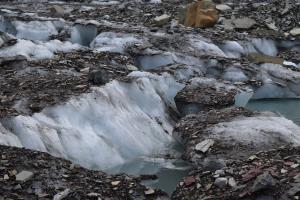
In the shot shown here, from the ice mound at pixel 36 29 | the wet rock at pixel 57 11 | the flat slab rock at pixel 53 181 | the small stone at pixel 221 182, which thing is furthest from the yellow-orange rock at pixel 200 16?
the small stone at pixel 221 182

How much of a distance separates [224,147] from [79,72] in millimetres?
3914

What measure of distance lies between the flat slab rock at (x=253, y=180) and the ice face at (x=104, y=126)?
1.94 m

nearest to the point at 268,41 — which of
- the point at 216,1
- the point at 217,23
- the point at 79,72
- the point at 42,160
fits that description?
the point at 217,23

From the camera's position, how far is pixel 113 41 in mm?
14203

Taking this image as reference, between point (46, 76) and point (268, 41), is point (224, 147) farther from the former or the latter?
point (268, 41)

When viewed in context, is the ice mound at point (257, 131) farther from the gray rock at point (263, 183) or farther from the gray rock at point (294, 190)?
the gray rock at point (294, 190)

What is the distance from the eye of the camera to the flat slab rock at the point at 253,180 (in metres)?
5.78

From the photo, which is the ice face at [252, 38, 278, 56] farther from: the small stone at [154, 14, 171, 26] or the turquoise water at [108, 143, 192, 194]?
the turquoise water at [108, 143, 192, 194]

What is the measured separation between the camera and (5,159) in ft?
22.1

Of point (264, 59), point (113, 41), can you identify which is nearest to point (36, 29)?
point (113, 41)

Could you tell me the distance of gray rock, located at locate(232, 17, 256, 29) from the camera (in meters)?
18.1

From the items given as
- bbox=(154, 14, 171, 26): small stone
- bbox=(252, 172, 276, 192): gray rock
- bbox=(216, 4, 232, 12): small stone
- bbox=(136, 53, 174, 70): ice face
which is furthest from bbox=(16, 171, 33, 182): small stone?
bbox=(216, 4, 232, 12): small stone

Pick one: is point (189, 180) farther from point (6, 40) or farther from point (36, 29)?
point (36, 29)

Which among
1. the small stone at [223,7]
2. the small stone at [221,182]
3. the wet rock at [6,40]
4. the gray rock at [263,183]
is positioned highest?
the gray rock at [263,183]
